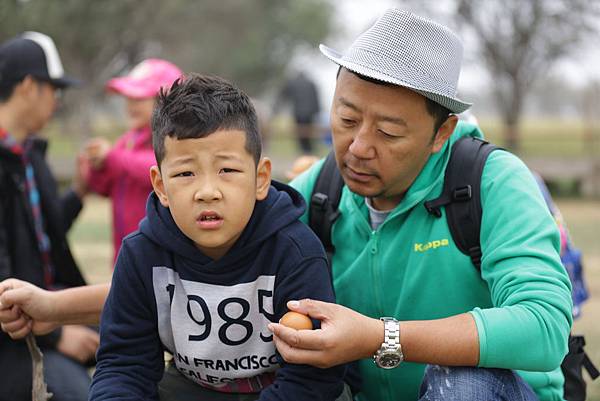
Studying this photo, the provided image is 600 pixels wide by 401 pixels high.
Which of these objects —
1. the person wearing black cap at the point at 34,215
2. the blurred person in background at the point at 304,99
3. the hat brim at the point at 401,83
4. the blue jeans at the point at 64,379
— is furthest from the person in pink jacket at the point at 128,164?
the blurred person in background at the point at 304,99

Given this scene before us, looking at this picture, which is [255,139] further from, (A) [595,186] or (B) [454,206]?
(A) [595,186]

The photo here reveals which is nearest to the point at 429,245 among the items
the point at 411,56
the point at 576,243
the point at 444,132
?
the point at 444,132

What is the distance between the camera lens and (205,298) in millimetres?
2461

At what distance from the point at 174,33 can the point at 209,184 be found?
2819cm

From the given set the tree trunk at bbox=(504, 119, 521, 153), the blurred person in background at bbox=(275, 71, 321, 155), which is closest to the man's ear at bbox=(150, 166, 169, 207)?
the tree trunk at bbox=(504, 119, 521, 153)

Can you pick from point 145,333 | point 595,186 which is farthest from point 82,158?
point 595,186

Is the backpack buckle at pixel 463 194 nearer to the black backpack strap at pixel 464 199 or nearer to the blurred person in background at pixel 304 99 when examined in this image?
the black backpack strap at pixel 464 199

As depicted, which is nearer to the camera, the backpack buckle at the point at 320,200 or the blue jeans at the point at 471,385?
the blue jeans at the point at 471,385

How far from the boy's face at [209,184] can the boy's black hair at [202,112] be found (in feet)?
0.08

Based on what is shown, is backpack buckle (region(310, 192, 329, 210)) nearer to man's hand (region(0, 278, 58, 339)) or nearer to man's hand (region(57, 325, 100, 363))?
man's hand (region(0, 278, 58, 339))

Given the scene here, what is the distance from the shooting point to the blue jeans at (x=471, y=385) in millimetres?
2336

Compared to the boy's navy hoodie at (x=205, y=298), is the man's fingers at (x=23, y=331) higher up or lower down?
lower down

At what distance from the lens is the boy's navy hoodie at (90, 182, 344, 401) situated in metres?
2.44

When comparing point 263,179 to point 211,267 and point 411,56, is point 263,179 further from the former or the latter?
point 411,56
